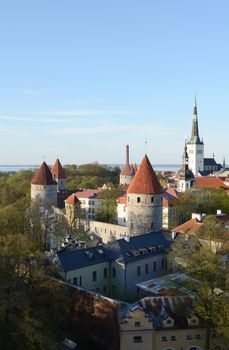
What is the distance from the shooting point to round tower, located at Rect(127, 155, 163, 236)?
3466cm

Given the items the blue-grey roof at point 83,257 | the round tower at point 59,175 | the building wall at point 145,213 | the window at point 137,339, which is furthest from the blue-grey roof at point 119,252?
the round tower at point 59,175

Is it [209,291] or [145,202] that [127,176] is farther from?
[209,291]

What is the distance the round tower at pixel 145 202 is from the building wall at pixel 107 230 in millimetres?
2504

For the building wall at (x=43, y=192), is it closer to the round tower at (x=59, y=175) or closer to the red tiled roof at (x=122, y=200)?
the red tiled roof at (x=122, y=200)

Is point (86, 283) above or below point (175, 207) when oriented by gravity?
below

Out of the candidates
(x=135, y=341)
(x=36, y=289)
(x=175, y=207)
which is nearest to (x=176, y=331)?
(x=135, y=341)

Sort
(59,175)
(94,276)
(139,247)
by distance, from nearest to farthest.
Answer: (94,276), (139,247), (59,175)

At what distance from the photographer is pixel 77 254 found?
26.2 meters

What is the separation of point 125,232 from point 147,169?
263 inches

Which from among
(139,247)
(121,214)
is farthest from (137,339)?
(121,214)

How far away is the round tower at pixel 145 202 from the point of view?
34.7 metres

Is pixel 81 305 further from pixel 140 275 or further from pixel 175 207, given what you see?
pixel 175 207

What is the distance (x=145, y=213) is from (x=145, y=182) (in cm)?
266

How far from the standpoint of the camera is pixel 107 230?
134 feet
